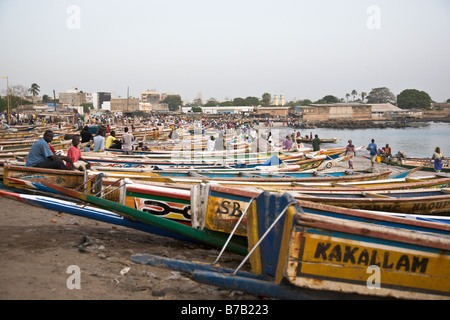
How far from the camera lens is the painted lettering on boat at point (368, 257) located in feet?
12.2

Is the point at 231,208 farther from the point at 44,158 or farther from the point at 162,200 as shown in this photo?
the point at 44,158

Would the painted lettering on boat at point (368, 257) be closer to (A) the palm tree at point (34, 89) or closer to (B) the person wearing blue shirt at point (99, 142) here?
(B) the person wearing blue shirt at point (99, 142)

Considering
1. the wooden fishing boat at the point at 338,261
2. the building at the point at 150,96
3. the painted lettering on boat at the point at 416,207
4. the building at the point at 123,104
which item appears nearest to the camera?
the wooden fishing boat at the point at 338,261

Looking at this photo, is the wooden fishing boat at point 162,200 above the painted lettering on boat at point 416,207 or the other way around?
above

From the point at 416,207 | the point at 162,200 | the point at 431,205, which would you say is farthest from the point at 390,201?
the point at 162,200

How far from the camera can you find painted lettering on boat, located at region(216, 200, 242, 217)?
5.41m

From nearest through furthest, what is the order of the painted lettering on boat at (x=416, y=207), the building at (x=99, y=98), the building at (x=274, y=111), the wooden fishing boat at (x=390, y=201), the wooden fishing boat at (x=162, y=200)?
the wooden fishing boat at (x=162, y=200) → the wooden fishing boat at (x=390, y=201) → the painted lettering on boat at (x=416, y=207) → the building at (x=274, y=111) → the building at (x=99, y=98)

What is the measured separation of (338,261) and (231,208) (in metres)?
2.00

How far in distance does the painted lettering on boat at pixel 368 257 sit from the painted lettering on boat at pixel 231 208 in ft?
6.14

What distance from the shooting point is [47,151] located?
8320 millimetres

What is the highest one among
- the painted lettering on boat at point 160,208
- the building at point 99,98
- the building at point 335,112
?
the building at point 99,98

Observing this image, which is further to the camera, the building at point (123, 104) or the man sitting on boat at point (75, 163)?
the building at point (123, 104)

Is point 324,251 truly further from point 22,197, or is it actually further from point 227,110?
point 227,110

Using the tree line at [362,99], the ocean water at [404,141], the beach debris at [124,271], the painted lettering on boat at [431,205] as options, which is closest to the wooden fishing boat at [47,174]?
the beach debris at [124,271]
